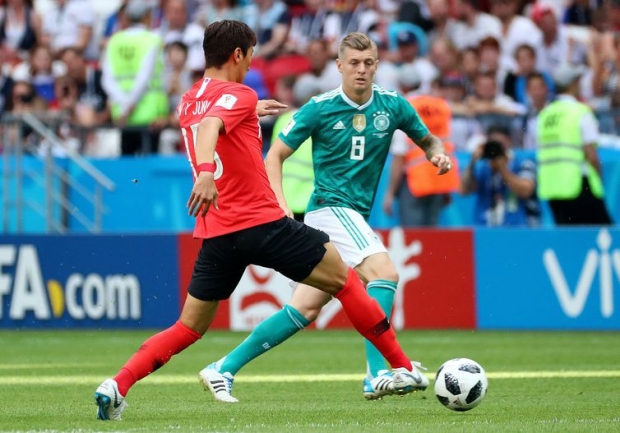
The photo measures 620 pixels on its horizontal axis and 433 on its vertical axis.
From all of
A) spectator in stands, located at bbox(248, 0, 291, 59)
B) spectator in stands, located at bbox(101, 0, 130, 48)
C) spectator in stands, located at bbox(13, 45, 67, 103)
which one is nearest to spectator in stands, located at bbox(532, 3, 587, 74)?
spectator in stands, located at bbox(248, 0, 291, 59)

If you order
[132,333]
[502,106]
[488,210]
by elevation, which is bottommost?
[132,333]

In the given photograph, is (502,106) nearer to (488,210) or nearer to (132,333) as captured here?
(488,210)

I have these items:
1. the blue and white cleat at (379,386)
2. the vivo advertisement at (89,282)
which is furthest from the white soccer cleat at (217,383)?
the vivo advertisement at (89,282)

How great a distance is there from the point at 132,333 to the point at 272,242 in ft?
26.3

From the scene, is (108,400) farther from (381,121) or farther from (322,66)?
(322,66)

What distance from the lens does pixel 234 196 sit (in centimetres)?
791

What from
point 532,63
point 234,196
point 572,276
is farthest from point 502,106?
point 234,196

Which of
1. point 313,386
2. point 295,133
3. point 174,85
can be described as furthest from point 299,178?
point 295,133

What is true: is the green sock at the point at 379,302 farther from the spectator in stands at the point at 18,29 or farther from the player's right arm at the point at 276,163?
the spectator in stands at the point at 18,29

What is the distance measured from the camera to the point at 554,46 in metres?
17.7

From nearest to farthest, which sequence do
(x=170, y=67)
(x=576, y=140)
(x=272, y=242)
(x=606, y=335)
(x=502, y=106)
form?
1. (x=272, y=242)
2. (x=606, y=335)
3. (x=576, y=140)
4. (x=502, y=106)
5. (x=170, y=67)

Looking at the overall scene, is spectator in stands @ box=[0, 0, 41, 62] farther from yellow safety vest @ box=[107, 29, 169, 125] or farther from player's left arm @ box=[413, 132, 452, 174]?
player's left arm @ box=[413, 132, 452, 174]

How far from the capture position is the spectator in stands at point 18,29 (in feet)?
66.8

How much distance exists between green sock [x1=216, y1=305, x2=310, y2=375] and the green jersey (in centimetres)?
83
